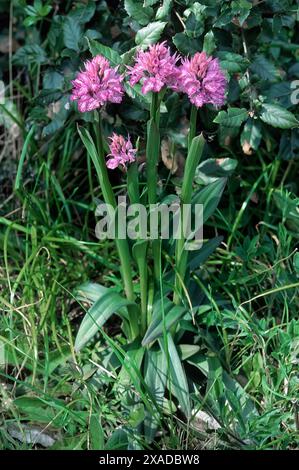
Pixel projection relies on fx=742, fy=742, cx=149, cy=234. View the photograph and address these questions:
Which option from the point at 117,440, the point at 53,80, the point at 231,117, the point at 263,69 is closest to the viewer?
the point at 117,440

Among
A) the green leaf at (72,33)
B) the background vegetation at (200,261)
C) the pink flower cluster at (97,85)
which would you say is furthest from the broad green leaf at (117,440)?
the green leaf at (72,33)

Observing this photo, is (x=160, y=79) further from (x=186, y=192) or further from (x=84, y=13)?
(x=84, y=13)

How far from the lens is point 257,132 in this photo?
1792 millimetres

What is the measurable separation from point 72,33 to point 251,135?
1.67ft

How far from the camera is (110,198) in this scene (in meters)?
1.51

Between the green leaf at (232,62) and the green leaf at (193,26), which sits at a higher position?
the green leaf at (193,26)

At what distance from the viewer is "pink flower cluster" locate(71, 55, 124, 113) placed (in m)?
1.34

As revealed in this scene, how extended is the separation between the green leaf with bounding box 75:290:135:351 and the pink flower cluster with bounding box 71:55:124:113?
1.47ft

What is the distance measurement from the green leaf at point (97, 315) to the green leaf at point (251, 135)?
19.3 inches

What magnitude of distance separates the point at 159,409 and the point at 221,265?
1.73 ft

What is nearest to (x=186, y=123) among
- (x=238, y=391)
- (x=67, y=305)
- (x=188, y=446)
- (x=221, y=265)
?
(x=221, y=265)

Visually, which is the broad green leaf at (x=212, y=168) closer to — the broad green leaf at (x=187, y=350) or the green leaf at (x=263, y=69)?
the green leaf at (x=263, y=69)

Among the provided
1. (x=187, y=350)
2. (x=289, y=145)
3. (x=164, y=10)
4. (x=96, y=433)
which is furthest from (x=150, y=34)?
(x=96, y=433)

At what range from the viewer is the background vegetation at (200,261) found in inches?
61.1
